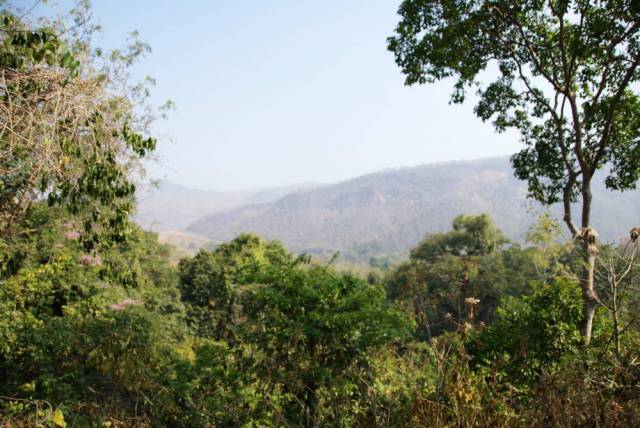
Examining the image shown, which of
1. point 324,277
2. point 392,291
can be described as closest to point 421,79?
point 324,277

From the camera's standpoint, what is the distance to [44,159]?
13.3ft

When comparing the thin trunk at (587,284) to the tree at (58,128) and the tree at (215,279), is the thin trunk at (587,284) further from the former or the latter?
the tree at (215,279)

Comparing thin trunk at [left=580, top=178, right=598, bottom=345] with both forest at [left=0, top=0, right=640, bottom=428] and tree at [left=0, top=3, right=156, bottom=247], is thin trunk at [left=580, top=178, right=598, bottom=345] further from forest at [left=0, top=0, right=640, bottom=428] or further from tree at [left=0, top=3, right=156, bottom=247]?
tree at [left=0, top=3, right=156, bottom=247]

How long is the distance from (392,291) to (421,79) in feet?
97.3

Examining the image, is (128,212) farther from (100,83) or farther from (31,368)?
(31,368)

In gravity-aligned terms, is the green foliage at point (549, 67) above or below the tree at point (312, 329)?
above

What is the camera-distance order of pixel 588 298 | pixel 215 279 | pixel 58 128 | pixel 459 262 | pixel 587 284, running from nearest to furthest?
pixel 58 128, pixel 587 284, pixel 588 298, pixel 215 279, pixel 459 262

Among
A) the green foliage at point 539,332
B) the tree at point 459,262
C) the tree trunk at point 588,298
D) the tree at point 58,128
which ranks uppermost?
the tree at point 58,128

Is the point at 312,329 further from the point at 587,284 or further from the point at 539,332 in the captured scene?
the point at 539,332

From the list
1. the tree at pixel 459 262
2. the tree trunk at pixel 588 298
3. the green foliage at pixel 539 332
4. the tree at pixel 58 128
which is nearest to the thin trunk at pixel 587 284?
the tree trunk at pixel 588 298

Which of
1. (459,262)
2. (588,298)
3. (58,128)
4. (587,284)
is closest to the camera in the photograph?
(58,128)

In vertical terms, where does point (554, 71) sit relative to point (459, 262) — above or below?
above

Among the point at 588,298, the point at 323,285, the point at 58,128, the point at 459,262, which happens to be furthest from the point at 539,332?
the point at 459,262

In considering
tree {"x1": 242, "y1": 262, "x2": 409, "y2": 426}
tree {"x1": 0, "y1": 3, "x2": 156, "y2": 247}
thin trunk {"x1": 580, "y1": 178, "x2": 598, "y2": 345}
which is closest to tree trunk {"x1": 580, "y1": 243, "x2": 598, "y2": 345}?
thin trunk {"x1": 580, "y1": 178, "x2": 598, "y2": 345}
